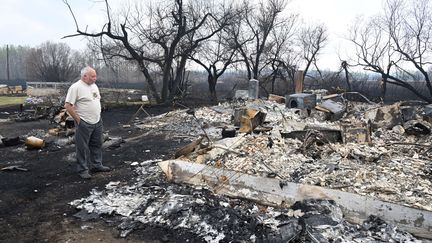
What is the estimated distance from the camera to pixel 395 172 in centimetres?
455

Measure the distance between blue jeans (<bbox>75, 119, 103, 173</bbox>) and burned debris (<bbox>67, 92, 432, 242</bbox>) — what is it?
731mm

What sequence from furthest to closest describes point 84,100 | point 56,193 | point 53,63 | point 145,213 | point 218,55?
point 53,63 < point 218,55 < point 84,100 < point 56,193 < point 145,213

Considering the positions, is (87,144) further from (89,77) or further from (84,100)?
(89,77)

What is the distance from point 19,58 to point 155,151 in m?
91.4

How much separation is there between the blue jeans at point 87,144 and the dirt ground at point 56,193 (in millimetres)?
261

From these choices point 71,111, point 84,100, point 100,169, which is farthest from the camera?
point 100,169

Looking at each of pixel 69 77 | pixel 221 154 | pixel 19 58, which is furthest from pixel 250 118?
pixel 19 58

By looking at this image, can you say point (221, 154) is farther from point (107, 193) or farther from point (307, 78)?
point (307, 78)

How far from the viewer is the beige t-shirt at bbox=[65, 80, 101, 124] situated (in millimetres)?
5154

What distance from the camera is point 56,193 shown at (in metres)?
4.79

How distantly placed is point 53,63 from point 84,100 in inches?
1726

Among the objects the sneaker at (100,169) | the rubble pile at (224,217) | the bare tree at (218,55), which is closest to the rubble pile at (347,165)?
the rubble pile at (224,217)

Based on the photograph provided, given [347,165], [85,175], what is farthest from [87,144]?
[347,165]

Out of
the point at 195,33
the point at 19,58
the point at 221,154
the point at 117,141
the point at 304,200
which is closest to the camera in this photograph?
the point at 304,200
